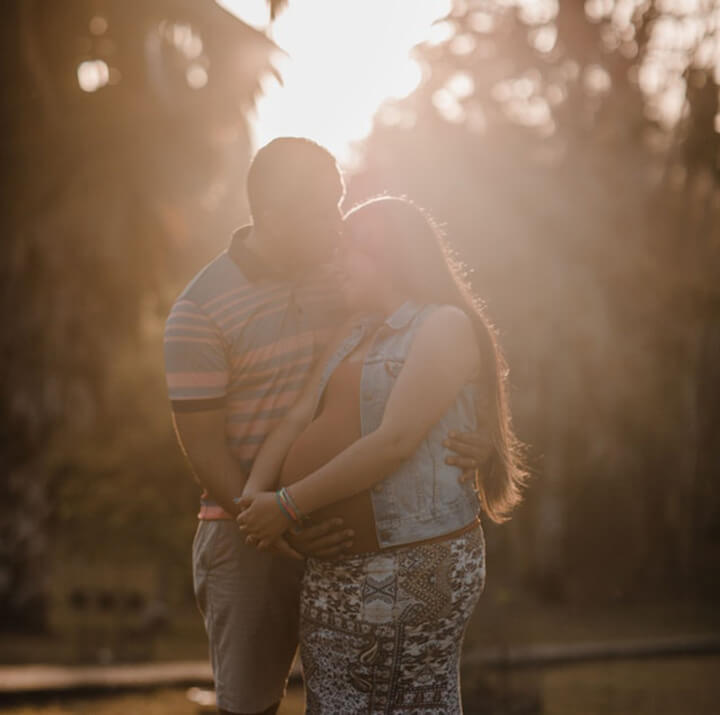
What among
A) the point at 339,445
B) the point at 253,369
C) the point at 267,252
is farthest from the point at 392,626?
the point at 267,252

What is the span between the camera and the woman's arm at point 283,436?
8.81ft

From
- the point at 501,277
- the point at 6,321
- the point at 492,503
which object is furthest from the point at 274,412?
the point at 501,277

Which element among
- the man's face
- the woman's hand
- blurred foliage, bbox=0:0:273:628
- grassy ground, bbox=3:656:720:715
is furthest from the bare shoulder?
grassy ground, bbox=3:656:720:715

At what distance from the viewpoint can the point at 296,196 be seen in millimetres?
2805

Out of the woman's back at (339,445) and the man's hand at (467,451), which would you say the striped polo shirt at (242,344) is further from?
the man's hand at (467,451)

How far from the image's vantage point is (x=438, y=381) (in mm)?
2514

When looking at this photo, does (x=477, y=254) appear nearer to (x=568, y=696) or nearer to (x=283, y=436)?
(x=568, y=696)

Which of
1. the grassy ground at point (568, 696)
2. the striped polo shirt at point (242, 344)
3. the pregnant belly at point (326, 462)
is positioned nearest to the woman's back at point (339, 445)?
the pregnant belly at point (326, 462)

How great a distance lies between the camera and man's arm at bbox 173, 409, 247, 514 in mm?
2799

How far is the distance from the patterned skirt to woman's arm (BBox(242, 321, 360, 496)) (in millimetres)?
301

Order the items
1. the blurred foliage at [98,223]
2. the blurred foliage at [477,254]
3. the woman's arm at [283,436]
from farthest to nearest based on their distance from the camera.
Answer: the blurred foliage at [477,254] < the blurred foliage at [98,223] < the woman's arm at [283,436]

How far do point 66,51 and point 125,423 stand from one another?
1067 cm

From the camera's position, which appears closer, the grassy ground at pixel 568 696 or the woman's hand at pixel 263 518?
the woman's hand at pixel 263 518

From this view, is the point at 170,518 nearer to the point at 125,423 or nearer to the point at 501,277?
the point at 125,423
